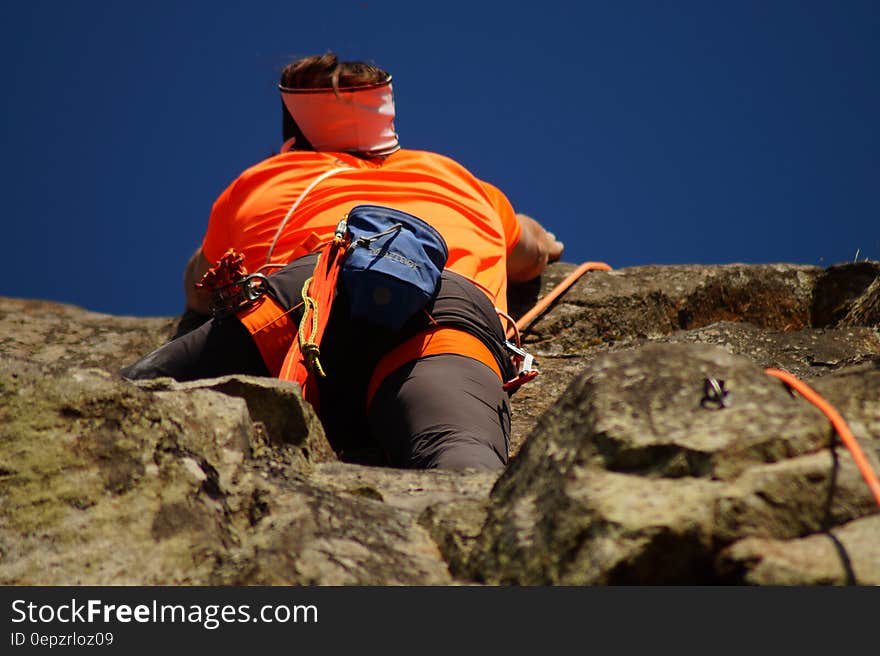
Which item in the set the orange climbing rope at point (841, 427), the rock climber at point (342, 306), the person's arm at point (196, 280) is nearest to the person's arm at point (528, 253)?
the rock climber at point (342, 306)

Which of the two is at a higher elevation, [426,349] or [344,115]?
[344,115]

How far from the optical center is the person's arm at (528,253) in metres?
6.89

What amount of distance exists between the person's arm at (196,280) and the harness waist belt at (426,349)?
202cm

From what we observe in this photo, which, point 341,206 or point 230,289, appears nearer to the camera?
point 230,289

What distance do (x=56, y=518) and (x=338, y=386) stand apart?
1941mm

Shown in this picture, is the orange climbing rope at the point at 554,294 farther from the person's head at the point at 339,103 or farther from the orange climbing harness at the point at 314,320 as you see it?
the orange climbing harness at the point at 314,320

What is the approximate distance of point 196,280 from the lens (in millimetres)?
6348

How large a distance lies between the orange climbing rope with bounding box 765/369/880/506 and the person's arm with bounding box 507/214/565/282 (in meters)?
4.20

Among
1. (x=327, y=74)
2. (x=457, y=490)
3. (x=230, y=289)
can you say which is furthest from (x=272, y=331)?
(x=327, y=74)

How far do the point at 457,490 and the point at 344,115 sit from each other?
3.36 meters

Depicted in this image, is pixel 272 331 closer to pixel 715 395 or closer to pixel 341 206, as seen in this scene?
pixel 341 206
